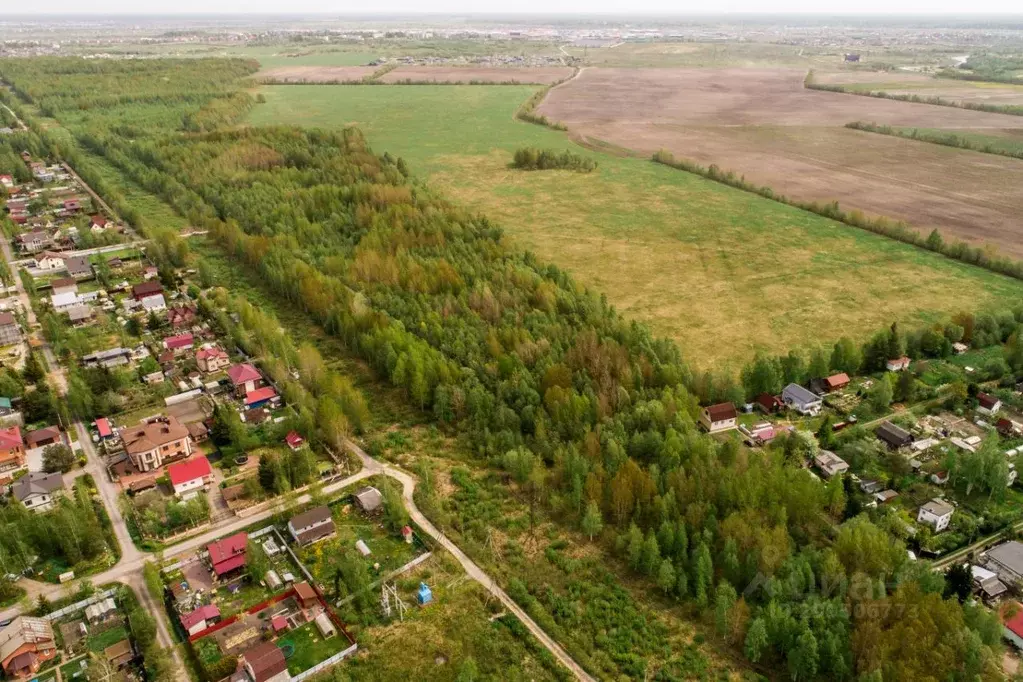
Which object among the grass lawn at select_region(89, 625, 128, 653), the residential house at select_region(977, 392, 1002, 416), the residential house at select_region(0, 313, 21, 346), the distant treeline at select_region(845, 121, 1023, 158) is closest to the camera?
the grass lawn at select_region(89, 625, 128, 653)

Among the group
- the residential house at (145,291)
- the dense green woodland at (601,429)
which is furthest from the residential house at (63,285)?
Answer: the dense green woodland at (601,429)

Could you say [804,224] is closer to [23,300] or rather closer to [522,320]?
[522,320]

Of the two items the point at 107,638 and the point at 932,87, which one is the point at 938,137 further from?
the point at 107,638

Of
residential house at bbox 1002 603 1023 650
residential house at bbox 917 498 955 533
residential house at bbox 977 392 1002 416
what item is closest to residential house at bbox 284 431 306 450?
residential house at bbox 917 498 955 533

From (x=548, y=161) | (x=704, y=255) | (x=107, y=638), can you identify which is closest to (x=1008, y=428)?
(x=704, y=255)

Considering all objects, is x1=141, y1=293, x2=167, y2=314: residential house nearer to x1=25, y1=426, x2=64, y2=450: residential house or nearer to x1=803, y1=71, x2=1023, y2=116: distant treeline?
x1=25, y1=426, x2=64, y2=450: residential house

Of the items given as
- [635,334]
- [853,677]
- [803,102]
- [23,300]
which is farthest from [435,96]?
[853,677]
